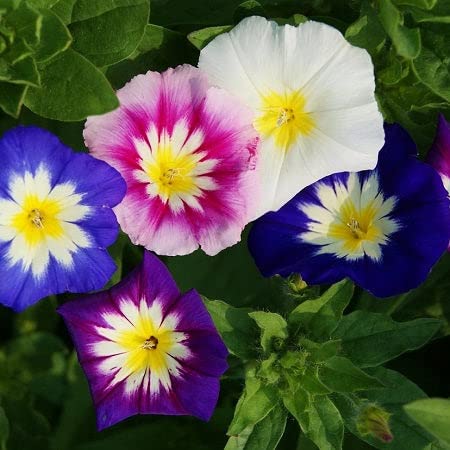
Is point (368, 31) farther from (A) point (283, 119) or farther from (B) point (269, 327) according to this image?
(B) point (269, 327)

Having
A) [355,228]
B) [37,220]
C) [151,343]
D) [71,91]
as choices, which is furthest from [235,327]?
[71,91]

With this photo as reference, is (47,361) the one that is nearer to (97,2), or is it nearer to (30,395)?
(30,395)

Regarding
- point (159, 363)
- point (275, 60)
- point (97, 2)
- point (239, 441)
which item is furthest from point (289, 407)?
point (97, 2)

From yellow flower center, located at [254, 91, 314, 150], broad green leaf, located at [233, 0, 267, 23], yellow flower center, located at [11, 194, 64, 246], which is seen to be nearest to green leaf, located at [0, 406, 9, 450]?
yellow flower center, located at [11, 194, 64, 246]

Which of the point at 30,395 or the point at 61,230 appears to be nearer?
the point at 61,230

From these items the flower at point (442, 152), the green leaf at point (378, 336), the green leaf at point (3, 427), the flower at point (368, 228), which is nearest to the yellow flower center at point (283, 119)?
the flower at point (368, 228)

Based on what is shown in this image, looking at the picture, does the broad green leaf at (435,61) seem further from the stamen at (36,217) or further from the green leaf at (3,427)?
the green leaf at (3,427)

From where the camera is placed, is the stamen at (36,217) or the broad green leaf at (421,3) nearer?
the broad green leaf at (421,3)
